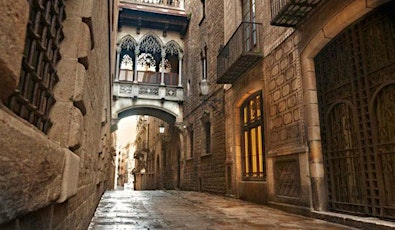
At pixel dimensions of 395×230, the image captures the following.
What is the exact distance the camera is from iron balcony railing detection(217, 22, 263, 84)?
26.4 ft

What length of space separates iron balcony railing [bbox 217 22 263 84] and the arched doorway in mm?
2394

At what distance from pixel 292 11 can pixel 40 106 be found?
5.34 meters

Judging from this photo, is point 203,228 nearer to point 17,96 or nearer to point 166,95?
point 17,96

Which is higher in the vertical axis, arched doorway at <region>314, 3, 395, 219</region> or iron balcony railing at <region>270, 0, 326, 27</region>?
iron balcony railing at <region>270, 0, 326, 27</region>

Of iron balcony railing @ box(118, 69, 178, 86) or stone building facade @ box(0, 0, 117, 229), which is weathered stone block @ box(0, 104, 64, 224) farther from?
iron balcony railing @ box(118, 69, 178, 86)

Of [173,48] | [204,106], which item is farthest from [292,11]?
[173,48]

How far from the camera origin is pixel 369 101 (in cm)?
467

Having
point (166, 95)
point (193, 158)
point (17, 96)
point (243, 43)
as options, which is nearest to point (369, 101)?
point (243, 43)

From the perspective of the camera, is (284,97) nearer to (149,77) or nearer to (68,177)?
(68,177)

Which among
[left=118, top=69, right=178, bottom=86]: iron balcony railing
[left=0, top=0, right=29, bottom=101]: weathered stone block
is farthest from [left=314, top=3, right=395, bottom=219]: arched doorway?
[left=118, top=69, right=178, bottom=86]: iron balcony railing

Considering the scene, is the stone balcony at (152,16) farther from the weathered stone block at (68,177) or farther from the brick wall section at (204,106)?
the weathered stone block at (68,177)

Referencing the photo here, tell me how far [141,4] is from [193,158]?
9.19 m

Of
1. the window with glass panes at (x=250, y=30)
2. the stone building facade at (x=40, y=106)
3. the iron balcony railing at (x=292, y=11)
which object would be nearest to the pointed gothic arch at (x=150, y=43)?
the window with glass panes at (x=250, y=30)

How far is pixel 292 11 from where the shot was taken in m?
5.80
